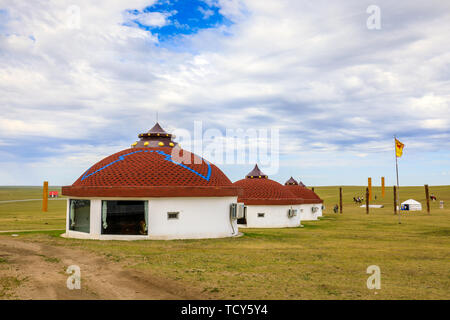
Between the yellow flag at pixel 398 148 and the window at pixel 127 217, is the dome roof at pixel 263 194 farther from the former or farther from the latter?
the window at pixel 127 217

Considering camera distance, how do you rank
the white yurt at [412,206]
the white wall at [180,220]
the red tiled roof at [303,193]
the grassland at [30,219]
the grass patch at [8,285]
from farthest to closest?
the white yurt at [412,206] < the red tiled roof at [303,193] < the grassland at [30,219] < the white wall at [180,220] < the grass patch at [8,285]

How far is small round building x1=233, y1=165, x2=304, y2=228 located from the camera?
103 ft

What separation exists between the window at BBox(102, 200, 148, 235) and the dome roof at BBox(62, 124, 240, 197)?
612 mm

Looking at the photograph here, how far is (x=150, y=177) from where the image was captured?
70.1 ft

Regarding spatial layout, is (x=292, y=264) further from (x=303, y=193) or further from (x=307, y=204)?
(x=303, y=193)

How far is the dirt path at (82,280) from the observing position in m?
9.35

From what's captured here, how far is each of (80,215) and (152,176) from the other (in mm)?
4838

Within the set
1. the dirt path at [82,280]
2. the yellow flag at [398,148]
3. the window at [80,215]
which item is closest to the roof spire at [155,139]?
the window at [80,215]

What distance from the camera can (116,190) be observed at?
66.7 ft

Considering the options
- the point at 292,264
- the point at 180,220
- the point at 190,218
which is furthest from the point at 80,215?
the point at 292,264

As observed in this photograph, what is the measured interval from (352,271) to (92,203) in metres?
14.4

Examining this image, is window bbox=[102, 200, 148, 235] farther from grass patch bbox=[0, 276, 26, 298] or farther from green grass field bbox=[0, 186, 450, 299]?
grass patch bbox=[0, 276, 26, 298]

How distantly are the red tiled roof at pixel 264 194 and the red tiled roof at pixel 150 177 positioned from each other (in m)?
7.48
